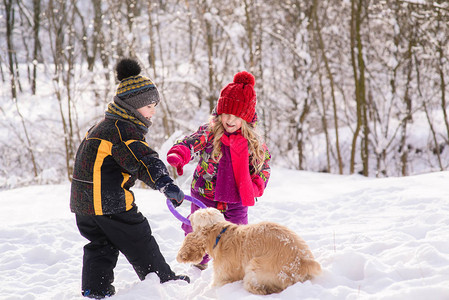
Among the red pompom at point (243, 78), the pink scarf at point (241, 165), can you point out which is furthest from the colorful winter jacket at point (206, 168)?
the red pompom at point (243, 78)

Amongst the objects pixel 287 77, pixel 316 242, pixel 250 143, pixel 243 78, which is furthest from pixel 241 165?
pixel 287 77

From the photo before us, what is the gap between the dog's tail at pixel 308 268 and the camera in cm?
252

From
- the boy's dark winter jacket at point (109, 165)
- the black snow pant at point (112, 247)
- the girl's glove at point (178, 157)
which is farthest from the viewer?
the girl's glove at point (178, 157)

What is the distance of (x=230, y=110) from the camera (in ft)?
11.0

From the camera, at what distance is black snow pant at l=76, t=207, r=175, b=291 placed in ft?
9.47

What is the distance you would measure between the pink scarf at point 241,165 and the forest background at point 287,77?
7265mm

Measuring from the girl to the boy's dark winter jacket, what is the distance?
52 cm

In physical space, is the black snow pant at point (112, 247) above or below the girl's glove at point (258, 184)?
below

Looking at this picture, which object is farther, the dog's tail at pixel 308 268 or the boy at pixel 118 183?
the boy at pixel 118 183

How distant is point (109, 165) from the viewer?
112 inches

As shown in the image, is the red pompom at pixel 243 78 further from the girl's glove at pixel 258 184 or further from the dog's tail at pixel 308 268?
the dog's tail at pixel 308 268

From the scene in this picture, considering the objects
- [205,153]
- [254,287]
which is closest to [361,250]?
[254,287]

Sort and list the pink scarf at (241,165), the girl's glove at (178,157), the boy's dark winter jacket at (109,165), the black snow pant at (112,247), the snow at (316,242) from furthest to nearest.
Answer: the pink scarf at (241,165)
the girl's glove at (178,157)
the black snow pant at (112,247)
the boy's dark winter jacket at (109,165)
the snow at (316,242)

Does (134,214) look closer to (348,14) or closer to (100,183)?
(100,183)
